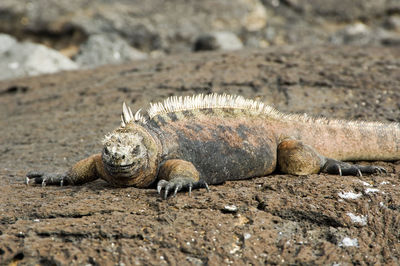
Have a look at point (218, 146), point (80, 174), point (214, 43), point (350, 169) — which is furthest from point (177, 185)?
point (214, 43)

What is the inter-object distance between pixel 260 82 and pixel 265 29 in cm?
580

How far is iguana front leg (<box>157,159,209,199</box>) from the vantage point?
10.6 feet

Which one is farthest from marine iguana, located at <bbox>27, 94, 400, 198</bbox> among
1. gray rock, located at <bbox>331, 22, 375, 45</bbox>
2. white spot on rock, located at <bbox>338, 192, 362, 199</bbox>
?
gray rock, located at <bbox>331, 22, 375, 45</bbox>

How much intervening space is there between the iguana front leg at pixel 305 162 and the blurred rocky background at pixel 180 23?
281 inches

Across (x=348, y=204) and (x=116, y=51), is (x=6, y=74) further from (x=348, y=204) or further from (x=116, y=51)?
(x=348, y=204)

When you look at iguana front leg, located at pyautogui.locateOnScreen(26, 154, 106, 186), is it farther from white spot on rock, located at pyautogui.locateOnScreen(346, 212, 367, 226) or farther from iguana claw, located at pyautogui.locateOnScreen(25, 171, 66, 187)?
white spot on rock, located at pyautogui.locateOnScreen(346, 212, 367, 226)

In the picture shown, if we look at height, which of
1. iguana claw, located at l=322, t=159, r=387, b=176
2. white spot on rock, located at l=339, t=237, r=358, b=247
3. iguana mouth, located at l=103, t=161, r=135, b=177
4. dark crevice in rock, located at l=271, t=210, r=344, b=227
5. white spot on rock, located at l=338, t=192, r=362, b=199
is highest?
iguana mouth, located at l=103, t=161, r=135, b=177

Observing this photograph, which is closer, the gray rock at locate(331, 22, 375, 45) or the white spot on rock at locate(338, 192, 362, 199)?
the white spot on rock at locate(338, 192, 362, 199)

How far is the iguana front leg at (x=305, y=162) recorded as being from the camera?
158 inches

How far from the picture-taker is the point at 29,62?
31.8 feet

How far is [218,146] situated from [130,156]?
83 cm

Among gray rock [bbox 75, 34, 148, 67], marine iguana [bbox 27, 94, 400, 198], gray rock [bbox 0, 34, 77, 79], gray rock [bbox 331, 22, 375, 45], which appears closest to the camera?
marine iguana [bbox 27, 94, 400, 198]

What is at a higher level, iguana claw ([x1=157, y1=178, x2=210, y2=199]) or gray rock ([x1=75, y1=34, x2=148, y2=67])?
gray rock ([x1=75, y1=34, x2=148, y2=67])

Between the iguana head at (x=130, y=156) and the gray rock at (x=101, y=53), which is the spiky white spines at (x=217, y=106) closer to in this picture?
the iguana head at (x=130, y=156)
